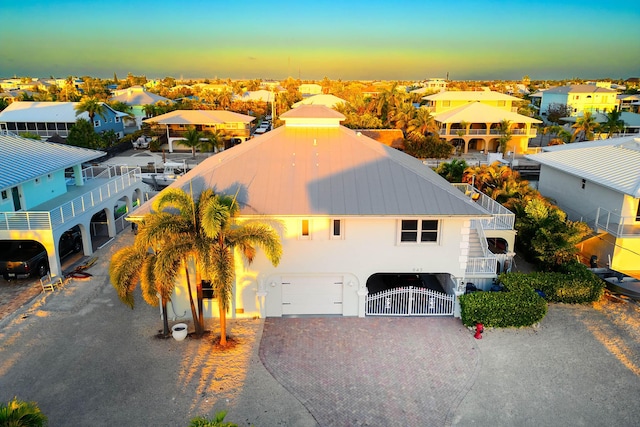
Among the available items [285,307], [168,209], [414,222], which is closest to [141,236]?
[168,209]

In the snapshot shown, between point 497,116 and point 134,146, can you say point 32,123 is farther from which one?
point 497,116

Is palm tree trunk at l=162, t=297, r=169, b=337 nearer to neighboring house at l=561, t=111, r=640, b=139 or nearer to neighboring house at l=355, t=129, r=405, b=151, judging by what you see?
neighboring house at l=355, t=129, r=405, b=151

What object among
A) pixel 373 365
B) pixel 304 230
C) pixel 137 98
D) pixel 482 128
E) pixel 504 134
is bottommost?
pixel 373 365

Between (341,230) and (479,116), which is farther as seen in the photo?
(479,116)

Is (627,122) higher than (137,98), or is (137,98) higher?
(137,98)

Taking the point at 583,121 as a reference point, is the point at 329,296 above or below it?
below

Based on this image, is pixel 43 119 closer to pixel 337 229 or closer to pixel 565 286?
pixel 337 229

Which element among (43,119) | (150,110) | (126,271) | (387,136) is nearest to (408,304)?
(126,271)
